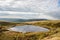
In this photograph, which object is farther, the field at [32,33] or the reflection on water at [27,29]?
the reflection on water at [27,29]

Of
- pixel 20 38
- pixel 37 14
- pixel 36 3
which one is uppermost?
pixel 36 3

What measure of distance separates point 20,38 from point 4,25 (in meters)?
0.24

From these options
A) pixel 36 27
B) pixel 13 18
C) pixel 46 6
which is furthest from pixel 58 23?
pixel 13 18

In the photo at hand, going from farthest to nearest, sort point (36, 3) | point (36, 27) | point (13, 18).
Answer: point (36, 3) → point (13, 18) → point (36, 27)

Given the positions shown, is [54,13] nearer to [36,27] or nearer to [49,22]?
[49,22]

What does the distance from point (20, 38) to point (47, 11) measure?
50 centimetres

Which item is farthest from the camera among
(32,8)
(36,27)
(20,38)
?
(32,8)

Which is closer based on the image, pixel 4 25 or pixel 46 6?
pixel 4 25

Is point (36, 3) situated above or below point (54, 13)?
above

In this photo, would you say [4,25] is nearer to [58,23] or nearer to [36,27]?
[36,27]

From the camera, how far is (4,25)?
46.9 inches

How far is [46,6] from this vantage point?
148 centimetres

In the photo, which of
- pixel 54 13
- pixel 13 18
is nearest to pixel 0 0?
pixel 13 18

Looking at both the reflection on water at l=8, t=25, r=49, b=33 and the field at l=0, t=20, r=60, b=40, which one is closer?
the field at l=0, t=20, r=60, b=40
